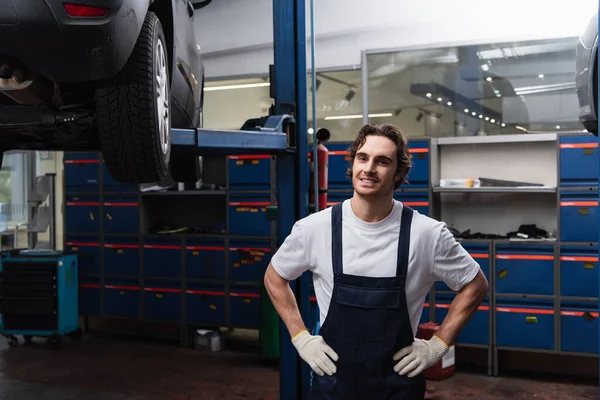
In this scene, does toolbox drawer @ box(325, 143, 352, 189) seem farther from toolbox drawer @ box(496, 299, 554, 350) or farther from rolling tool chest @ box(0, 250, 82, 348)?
rolling tool chest @ box(0, 250, 82, 348)

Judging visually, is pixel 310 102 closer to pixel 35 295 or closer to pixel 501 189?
pixel 501 189

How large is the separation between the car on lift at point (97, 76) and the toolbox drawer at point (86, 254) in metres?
3.57

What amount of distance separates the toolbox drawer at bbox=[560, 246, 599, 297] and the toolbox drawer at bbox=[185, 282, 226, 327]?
119 inches

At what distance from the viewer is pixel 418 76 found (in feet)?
19.4

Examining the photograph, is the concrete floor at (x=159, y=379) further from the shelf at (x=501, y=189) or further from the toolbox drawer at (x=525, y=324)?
the shelf at (x=501, y=189)

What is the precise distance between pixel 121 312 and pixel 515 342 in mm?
3837

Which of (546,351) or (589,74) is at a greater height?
(589,74)

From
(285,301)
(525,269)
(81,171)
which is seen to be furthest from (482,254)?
(81,171)

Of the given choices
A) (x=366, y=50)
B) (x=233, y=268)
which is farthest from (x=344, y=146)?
(x=233, y=268)

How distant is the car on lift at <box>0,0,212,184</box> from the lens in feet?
6.28

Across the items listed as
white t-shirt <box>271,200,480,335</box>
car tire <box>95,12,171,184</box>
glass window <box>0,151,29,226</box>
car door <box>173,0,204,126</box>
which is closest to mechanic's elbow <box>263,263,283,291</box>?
white t-shirt <box>271,200,480,335</box>

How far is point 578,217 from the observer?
4.98 meters

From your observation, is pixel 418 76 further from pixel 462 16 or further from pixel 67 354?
pixel 67 354

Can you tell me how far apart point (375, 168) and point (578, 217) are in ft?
11.5
